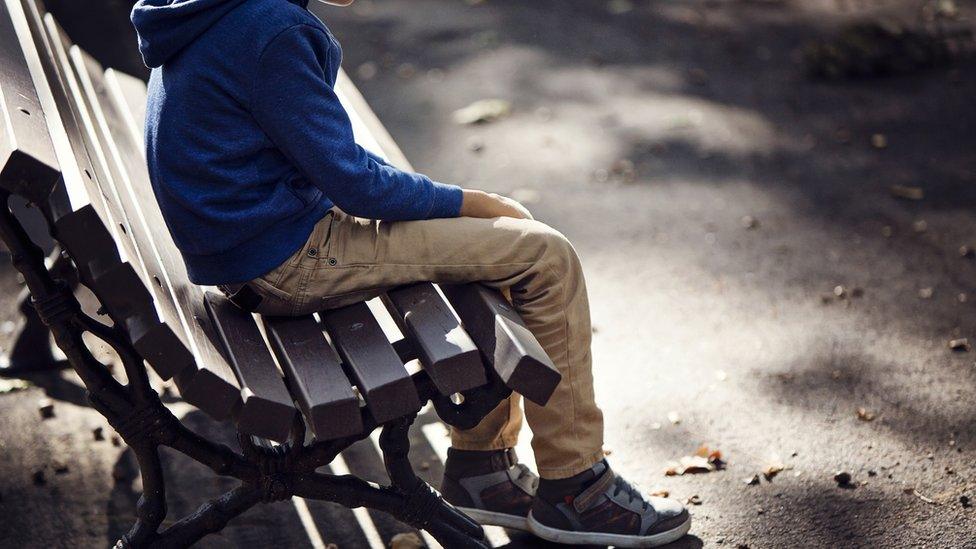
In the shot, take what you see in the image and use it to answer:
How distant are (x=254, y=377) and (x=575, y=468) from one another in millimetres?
1012

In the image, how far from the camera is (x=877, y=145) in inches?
221

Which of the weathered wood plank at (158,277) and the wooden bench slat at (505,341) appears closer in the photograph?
the weathered wood plank at (158,277)

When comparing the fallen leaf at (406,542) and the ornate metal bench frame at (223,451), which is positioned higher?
the ornate metal bench frame at (223,451)

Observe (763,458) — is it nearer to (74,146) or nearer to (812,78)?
(74,146)

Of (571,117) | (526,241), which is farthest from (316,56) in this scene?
(571,117)

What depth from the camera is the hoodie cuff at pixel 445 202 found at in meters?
2.76

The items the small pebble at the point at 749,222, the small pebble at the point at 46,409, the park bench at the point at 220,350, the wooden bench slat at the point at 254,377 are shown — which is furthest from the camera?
the small pebble at the point at 749,222

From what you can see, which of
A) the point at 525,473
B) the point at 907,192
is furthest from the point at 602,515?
the point at 907,192

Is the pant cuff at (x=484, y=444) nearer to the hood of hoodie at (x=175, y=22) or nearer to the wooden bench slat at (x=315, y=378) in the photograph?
the wooden bench slat at (x=315, y=378)

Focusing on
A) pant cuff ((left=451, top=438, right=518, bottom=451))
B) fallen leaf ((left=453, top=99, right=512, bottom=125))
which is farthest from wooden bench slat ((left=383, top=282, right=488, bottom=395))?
fallen leaf ((left=453, top=99, right=512, bottom=125))

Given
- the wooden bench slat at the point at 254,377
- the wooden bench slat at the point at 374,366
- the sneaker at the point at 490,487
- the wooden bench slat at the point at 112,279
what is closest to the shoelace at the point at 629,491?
the sneaker at the point at 490,487

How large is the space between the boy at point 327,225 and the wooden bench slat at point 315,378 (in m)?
0.08

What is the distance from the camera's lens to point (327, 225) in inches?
107

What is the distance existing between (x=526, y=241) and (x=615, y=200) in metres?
2.66
